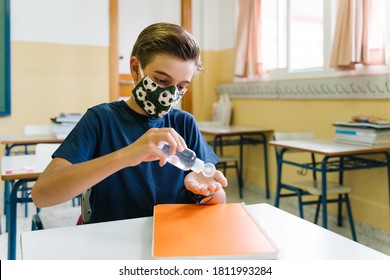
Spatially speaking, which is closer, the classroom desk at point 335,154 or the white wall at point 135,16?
the classroom desk at point 335,154

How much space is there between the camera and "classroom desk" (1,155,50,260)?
1.73 metres

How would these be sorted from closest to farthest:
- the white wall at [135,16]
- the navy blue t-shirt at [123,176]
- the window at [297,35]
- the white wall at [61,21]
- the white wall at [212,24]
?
the navy blue t-shirt at [123,176] → the window at [297,35] → the white wall at [61,21] → the white wall at [135,16] → the white wall at [212,24]

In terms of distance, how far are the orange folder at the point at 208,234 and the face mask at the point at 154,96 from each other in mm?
298

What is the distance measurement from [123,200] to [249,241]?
503 mm

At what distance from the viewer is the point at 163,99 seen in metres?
1.11

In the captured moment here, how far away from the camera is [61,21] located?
4012 millimetres

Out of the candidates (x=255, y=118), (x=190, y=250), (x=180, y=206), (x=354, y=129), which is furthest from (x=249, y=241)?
(x=255, y=118)

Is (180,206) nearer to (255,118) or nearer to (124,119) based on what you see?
(124,119)

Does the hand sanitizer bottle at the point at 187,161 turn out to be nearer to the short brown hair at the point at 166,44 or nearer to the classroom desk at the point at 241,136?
the short brown hair at the point at 166,44

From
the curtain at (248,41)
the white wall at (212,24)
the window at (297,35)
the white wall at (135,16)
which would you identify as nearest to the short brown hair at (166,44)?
the window at (297,35)

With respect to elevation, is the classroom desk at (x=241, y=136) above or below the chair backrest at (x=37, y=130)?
below

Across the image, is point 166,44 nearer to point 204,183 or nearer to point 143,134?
point 143,134

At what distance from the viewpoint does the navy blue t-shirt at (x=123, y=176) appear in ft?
3.72

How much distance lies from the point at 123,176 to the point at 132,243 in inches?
14.6
